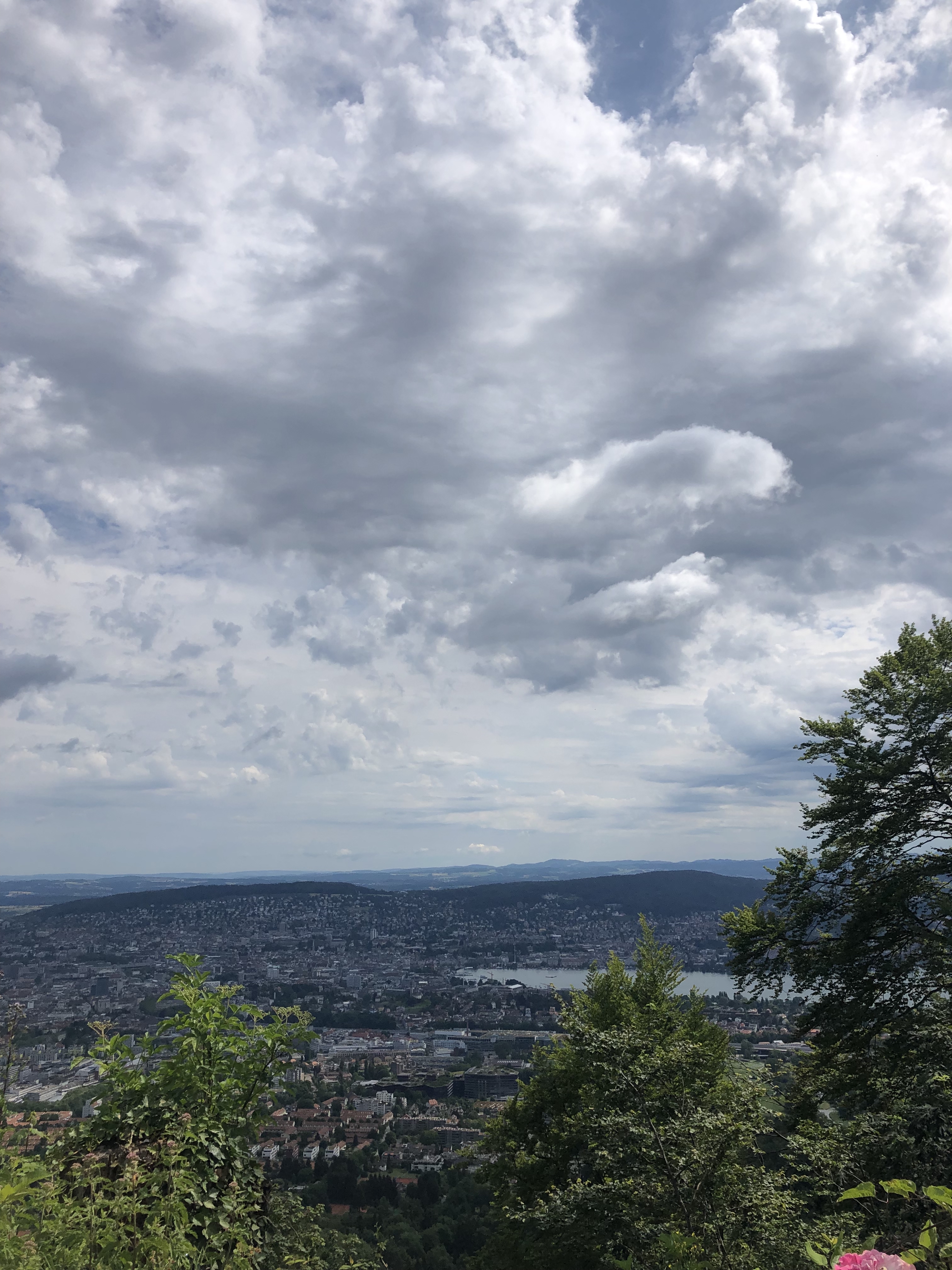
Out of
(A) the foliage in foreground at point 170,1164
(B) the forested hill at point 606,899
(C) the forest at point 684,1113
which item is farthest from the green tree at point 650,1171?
(B) the forested hill at point 606,899

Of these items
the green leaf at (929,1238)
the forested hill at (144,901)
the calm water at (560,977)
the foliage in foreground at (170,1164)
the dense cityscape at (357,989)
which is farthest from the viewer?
the forested hill at (144,901)

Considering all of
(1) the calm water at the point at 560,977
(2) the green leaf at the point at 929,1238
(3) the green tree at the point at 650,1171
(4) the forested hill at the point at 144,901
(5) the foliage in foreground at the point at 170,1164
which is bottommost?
(1) the calm water at the point at 560,977

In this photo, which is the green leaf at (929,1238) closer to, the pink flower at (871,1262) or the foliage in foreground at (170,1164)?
the pink flower at (871,1262)

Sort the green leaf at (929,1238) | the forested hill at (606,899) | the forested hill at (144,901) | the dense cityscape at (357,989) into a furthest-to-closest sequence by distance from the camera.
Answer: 1. the forested hill at (606,899)
2. the forested hill at (144,901)
3. the dense cityscape at (357,989)
4. the green leaf at (929,1238)

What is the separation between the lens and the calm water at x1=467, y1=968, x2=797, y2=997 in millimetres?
111688

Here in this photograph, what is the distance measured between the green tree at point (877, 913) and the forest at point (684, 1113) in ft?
0.15

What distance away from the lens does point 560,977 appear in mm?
133500

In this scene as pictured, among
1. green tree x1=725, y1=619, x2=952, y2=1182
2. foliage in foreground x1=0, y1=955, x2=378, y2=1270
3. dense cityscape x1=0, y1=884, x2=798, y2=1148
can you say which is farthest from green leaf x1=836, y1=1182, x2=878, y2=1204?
green tree x1=725, y1=619, x2=952, y2=1182

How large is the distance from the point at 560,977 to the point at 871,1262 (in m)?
147

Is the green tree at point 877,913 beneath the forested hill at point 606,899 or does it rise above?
above

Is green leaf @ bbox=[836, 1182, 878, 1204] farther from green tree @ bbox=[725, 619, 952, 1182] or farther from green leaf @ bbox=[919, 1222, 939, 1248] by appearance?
green tree @ bbox=[725, 619, 952, 1182]

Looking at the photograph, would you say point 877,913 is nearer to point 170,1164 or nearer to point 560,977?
point 170,1164

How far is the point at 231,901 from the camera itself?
180 meters

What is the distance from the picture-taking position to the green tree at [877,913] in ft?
40.3
